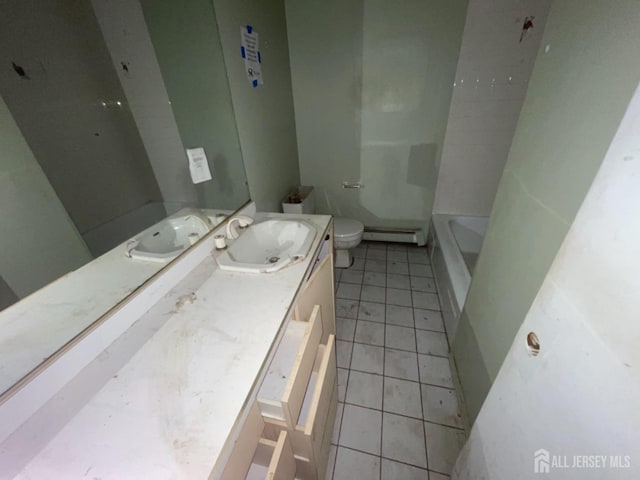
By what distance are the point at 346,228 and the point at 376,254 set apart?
1.76 ft

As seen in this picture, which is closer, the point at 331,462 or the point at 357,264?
the point at 331,462

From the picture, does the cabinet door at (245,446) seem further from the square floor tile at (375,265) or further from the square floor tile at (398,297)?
the square floor tile at (375,265)

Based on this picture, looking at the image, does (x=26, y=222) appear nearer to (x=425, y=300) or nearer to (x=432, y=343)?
(x=432, y=343)

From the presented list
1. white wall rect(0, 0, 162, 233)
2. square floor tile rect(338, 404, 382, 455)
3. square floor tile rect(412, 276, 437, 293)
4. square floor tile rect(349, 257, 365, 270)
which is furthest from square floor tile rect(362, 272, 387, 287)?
white wall rect(0, 0, 162, 233)

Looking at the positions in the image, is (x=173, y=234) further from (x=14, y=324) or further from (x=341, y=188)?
(x=341, y=188)

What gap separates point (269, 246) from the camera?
1363mm

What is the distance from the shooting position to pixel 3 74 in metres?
0.53

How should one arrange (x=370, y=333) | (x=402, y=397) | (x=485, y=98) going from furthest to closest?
(x=485, y=98) → (x=370, y=333) → (x=402, y=397)

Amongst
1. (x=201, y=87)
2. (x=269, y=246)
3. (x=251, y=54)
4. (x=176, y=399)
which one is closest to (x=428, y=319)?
(x=269, y=246)

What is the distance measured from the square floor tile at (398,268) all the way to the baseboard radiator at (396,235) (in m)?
0.32

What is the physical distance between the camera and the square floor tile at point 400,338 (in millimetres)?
1631

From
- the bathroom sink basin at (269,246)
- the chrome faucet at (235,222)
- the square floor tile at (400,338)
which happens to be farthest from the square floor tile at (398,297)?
the chrome faucet at (235,222)

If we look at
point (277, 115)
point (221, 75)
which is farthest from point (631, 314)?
point (277, 115)

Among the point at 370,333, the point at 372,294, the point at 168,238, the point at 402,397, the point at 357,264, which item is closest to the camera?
the point at 168,238
